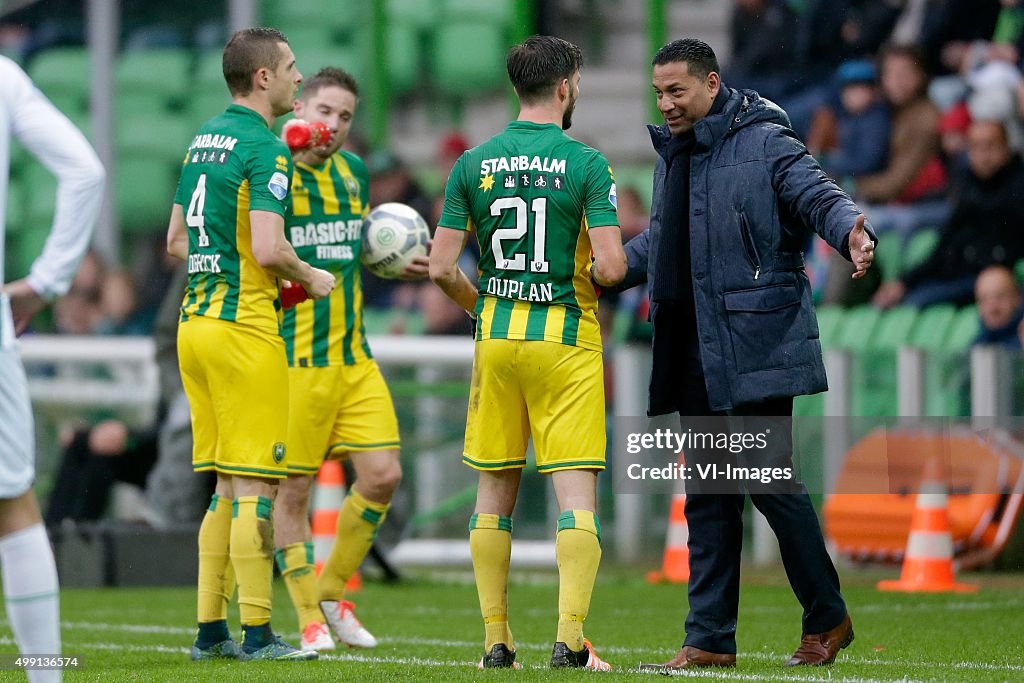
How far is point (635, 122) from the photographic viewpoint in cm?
1598

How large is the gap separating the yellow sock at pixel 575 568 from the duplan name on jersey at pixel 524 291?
0.73 metres

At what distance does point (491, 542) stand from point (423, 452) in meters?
6.01

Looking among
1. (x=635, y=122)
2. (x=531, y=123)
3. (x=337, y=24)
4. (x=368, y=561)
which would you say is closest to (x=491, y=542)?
(x=531, y=123)

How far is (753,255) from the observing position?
593 centimetres

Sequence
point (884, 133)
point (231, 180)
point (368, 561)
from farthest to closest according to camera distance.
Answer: point (884, 133), point (368, 561), point (231, 180)

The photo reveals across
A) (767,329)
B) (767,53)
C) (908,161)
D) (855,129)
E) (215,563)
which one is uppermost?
(767,53)

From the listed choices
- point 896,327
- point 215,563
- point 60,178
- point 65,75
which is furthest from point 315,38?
point 60,178

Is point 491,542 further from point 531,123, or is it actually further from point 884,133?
point 884,133

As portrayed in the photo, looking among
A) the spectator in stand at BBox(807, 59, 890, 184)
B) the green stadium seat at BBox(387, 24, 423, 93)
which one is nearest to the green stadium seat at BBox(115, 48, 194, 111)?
the green stadium seat at BBox(387, 24, 423, 93)

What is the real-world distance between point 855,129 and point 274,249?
8193mm

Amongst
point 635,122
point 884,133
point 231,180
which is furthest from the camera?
point 635,122

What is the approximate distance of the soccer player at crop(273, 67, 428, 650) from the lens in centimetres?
727
